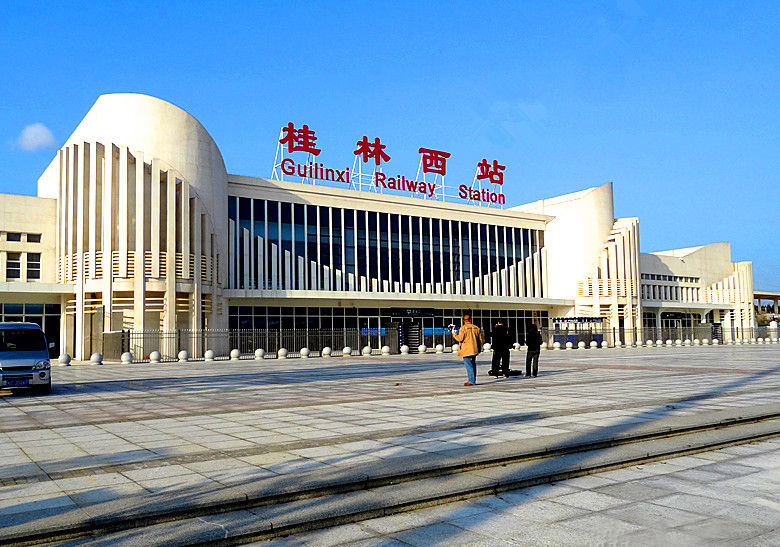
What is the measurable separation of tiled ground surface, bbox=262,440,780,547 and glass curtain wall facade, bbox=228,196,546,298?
41.3 metres

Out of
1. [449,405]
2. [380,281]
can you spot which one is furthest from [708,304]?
[449,405]

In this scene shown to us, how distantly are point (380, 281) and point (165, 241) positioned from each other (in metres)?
18.1

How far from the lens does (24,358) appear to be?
1727 cm

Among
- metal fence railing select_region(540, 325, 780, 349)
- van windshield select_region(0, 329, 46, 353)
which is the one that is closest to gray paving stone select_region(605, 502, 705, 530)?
van windshield select_region(0, 329, 46, 353)

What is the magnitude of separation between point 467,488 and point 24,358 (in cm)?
1418

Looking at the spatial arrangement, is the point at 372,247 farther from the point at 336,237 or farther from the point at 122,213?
the point at 122,213

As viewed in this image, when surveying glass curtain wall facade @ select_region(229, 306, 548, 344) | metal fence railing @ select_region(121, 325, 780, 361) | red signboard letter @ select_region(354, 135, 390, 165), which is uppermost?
red signboard letter @ select_region(354, 135, 390, 165)

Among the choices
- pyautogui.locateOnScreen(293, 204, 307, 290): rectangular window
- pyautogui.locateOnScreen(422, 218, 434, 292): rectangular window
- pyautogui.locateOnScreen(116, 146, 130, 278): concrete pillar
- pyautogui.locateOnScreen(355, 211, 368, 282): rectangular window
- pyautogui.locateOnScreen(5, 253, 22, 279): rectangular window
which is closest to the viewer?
pyautogui.locateOnScreen(116, 146, 130, 278): concrete pillar

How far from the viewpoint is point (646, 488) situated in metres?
7.25

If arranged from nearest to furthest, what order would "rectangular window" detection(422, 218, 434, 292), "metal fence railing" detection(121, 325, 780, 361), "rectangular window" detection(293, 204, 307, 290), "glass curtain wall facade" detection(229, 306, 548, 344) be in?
"metal fence railing" detection(121, 325, 780, 361), "glass curtain wall facade" detection(229, 306, 548, 344), "rectangular window" detection(293, 204, 307, 290), "rectangular window" detection(422, 218, 434, 292)

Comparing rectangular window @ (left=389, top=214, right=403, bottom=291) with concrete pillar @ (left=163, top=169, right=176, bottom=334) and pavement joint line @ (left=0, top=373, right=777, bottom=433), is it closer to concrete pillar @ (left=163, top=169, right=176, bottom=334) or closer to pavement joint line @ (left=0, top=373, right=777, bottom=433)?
concrete pillar @ (left=163, top=169, right=176, bottom=334)

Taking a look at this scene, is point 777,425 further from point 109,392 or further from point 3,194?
point 3,194

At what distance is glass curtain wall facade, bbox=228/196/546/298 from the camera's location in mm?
47906

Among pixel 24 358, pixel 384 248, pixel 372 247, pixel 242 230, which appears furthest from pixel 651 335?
pixel 24 358
